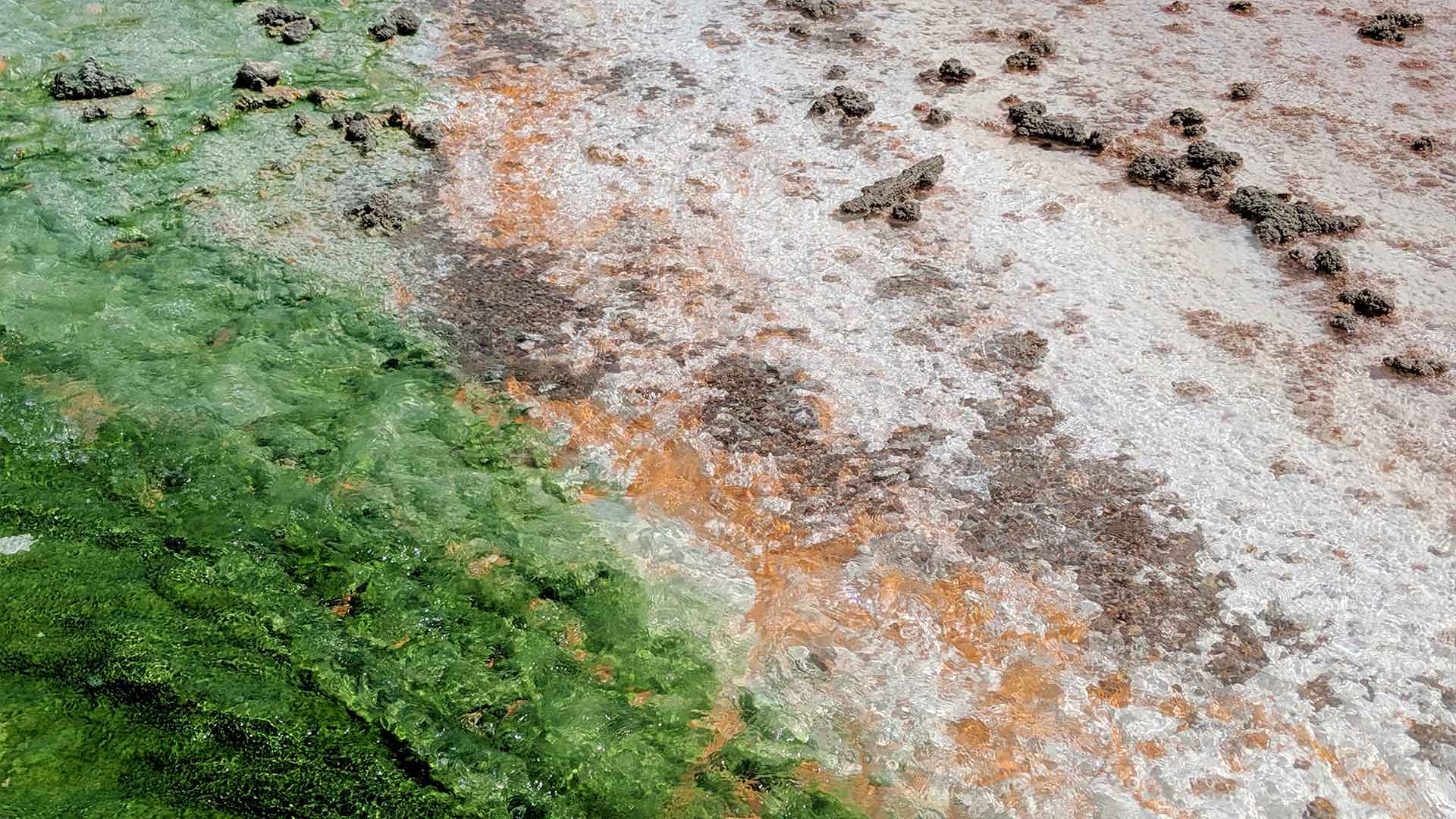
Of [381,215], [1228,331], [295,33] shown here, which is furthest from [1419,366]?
[295,33]

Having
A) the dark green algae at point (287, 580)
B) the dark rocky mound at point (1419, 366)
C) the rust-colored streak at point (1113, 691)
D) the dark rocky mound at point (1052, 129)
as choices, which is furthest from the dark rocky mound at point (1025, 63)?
the rust-colored streak at point (1113, 691)

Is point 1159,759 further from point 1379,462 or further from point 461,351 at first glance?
point 461,351

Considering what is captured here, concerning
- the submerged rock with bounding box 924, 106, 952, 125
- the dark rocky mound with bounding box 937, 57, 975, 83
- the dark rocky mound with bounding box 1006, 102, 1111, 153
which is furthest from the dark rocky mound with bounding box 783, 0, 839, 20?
the dark rocky mound with bounding box 1006, 102, 1111, 153

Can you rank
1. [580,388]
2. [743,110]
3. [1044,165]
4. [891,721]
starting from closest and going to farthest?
[891,721]
[580,388]
[1044,165]
[743,110]

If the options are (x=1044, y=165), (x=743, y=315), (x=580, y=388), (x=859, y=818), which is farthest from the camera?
(x=1044, y=165)

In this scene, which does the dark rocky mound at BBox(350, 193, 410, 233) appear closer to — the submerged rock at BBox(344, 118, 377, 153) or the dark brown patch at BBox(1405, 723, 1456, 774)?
the submerged rock at BBox(344, 118, 377, 153)

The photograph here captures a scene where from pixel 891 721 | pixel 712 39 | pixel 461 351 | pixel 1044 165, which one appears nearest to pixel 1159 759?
pixel 891 721

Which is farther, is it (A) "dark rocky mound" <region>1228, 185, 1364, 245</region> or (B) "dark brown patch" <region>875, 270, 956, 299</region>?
(A) "dark rocky mound" <region>1228, 185, 1364, 245</region>
